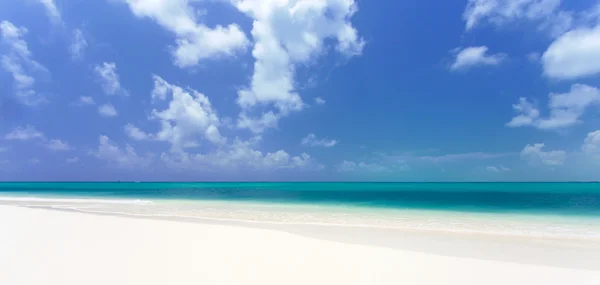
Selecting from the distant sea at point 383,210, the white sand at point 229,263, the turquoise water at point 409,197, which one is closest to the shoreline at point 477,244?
the white sand at point 229,263

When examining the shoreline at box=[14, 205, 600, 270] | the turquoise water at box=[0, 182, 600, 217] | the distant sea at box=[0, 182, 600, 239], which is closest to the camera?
the shoreline at box=[14, 205, 600, 270]

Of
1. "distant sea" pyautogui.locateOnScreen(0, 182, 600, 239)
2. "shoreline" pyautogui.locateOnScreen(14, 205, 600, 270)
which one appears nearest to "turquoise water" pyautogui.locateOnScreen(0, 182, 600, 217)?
"distant sea" pyautogui.locateOnScreen(0, 182, 600, 239)

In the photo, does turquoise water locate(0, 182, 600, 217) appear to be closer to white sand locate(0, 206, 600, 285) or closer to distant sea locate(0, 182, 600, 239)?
distant sea locate(0, 182, 600, 239)

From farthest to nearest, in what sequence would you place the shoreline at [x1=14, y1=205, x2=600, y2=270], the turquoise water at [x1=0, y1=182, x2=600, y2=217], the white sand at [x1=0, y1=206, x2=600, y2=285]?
the turquoise water at [x1=0, y1=182, x2=600, y2=217], the shoreline at [x1=14, y1=205, x2=600, y2=270], the white sand at [x1=0, y1=206, x2=600, y2=285]

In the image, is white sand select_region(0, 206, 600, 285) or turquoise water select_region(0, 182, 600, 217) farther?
turquoise water select_region(0, 182, 600, 217)

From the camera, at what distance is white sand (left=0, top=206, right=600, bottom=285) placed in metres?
4.51

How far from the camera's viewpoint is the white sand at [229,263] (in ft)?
14.8

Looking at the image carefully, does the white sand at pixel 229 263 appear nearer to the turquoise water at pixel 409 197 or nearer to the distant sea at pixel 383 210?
the distant sea at pixel 383 210

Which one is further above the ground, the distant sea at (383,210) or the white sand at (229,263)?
the white sand at (229,263)

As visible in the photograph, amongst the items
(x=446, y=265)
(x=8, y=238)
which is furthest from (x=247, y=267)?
(x=8, y=238)

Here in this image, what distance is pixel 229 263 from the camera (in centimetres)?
519

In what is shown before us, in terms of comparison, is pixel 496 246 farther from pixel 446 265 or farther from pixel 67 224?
pixel 67 224

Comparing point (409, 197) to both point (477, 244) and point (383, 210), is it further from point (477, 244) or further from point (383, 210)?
point (477, 244)

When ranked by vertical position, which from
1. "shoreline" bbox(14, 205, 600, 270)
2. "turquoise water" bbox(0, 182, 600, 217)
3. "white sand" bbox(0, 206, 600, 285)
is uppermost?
"white sand" bbox(0, 206, 600, 285)
